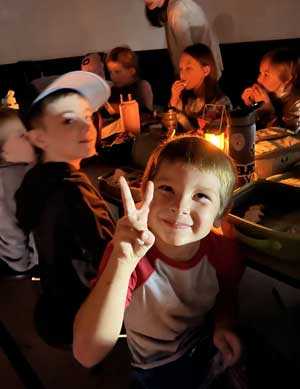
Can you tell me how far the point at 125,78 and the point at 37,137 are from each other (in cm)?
134

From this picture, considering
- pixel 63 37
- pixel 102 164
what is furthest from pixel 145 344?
pixel 63 37

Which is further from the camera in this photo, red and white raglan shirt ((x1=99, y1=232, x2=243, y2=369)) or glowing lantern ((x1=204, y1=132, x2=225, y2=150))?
glowing lantern ((x1=204, y1=132, x2=225, y2=150))

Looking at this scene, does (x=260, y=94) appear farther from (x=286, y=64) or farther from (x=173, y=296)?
(x=173, y=296)

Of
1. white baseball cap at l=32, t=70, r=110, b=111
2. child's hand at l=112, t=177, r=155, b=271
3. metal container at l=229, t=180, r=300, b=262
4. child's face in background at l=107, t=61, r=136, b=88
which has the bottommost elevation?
metal container at l=229, t=180, r=300, b=262

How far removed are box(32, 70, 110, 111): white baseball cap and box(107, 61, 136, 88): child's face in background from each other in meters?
1.08

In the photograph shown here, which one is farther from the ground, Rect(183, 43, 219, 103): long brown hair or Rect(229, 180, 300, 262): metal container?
Rect(183, 43, 219, 103): long brown hair

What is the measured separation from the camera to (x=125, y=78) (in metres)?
1.96

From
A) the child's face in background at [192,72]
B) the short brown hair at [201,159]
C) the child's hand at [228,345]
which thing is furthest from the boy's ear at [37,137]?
the child's face in background at [192,72]

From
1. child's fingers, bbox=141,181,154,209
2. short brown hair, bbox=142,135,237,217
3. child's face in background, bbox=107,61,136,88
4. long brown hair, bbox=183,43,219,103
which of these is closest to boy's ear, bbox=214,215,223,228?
short brown hair, bbox=142,135,237,217

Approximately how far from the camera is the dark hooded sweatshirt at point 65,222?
0.73 metres

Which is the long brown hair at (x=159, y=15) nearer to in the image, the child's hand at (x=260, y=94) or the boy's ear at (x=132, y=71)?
the boy's ear at (x=132, y=71)

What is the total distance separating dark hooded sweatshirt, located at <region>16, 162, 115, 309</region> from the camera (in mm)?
727

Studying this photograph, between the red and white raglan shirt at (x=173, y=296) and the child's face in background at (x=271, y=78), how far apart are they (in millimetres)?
948

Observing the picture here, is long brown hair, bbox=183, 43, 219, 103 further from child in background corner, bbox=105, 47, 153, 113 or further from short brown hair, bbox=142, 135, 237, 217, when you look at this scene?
short brown hair, bbox=142, 135, 237, 217
